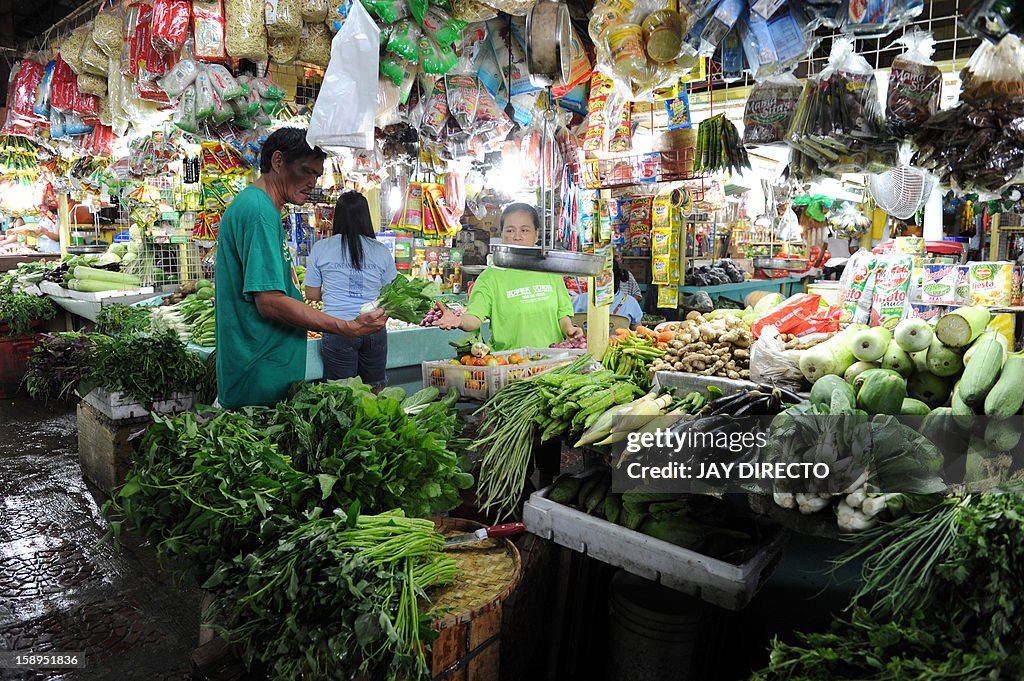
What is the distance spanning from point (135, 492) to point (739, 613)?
2.07m

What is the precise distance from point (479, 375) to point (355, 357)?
5.37 feet

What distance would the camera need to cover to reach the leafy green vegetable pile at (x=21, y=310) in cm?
668

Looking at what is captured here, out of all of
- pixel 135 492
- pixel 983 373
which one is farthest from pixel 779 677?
pixel 135 492

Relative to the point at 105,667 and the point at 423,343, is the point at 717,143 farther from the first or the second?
the point at 105,667

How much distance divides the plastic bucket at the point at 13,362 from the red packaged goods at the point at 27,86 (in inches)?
93.9

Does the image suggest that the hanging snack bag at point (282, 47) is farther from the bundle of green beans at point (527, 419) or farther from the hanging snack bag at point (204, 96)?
the bundle of green beans at point (527, 419)

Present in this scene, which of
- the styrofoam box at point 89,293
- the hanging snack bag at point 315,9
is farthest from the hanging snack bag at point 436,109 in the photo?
the styrofoam box at point 89,293

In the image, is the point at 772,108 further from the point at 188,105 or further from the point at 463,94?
the point at 188,105

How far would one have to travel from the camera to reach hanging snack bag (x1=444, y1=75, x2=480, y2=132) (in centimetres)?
322

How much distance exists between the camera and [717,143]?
9.65 feet

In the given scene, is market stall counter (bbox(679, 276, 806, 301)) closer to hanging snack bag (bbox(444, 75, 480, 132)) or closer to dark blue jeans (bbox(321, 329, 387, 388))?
dark blue jeans (bbox(321, 329, 387, 388))

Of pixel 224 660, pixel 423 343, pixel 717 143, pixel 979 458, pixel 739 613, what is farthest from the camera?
pixel 423 343

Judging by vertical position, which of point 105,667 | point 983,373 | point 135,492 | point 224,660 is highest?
point 983,373

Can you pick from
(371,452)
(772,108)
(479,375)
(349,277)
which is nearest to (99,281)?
(349,277)
